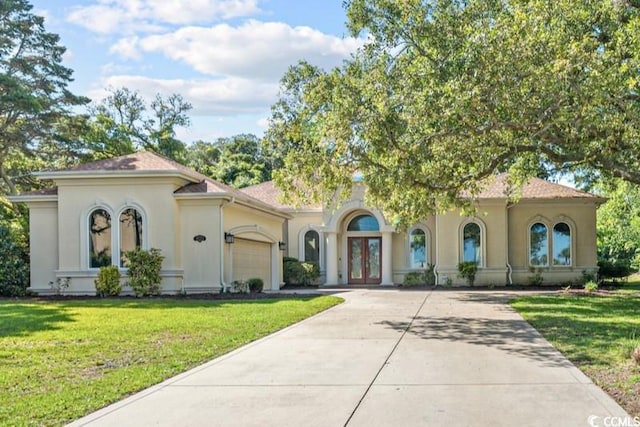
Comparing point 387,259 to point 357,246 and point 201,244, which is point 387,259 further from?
point 201,244

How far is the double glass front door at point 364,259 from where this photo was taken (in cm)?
2903

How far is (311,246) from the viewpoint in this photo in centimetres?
2994

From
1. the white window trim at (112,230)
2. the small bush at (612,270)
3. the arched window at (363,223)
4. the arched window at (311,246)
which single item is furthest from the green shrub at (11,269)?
the small bush at (612,270)

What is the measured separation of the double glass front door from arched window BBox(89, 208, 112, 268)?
453 inches

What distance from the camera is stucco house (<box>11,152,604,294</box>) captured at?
2150cm

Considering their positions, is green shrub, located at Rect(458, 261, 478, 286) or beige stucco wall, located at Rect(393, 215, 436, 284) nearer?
green shrub, located at Rect(458, 261, 478, 286)

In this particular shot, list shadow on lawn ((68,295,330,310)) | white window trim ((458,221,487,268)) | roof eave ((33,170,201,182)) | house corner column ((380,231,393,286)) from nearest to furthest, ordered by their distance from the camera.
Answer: shadow on lawn ((68,295,330,310)) < roof eave ((33,170,201,182)) < white window trim ((458,221,487,268)) < house corner column ((380,231,393,286))

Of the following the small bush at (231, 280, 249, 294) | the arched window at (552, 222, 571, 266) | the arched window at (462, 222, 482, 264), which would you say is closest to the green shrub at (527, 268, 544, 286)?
the arched window at (552, 222, 571, 266)

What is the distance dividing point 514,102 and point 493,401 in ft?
20.9

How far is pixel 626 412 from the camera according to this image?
19.7 ft

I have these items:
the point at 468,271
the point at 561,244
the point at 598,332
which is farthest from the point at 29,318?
the point at 561,244

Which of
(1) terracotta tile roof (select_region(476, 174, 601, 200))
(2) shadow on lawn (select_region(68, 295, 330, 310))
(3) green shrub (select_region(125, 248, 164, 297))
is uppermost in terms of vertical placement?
(1) terracotta tile roof (select_region(476, 174, 601, 200))

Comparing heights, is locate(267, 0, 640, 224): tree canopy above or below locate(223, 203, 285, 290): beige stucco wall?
above

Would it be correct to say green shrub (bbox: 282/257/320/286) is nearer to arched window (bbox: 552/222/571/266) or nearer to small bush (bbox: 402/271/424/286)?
small bush (bbox: 402/271/424/286)
